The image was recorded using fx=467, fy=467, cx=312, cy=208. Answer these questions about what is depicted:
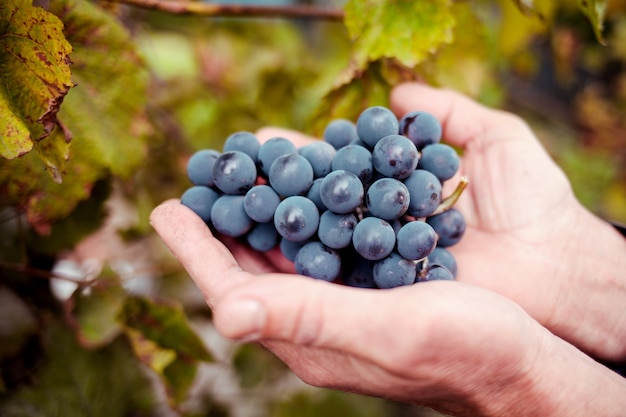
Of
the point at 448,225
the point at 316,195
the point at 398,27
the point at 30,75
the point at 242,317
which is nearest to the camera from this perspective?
the point at 242,317

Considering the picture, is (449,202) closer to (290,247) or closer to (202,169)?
(290,247)

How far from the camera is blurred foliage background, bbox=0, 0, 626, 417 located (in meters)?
1.07

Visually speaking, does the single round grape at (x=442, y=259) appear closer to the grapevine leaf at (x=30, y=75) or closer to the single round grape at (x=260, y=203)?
the single round grape at (x=260, y=203)

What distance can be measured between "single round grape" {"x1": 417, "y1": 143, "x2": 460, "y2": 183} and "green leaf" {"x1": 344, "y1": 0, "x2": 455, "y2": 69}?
0.88ft

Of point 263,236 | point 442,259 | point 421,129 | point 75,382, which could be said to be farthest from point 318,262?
point 75,382

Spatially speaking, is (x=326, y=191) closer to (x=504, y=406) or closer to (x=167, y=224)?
(x=167, y=224)

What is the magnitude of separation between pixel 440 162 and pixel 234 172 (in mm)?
449

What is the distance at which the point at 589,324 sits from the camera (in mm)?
1239

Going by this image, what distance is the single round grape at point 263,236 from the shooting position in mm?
1030

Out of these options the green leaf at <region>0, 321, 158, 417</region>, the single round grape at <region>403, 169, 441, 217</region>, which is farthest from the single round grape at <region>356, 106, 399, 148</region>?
the green leaf at <region>0, 321, 158, 417</region>

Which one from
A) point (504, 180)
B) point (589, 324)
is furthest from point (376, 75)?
point (589, 324)

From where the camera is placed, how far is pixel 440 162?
1031mm

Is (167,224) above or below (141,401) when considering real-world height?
above

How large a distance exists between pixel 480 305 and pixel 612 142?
14.0ft
